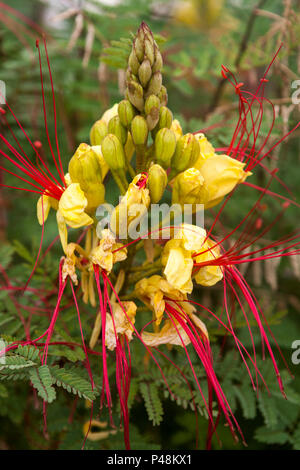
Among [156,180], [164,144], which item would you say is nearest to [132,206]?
[156,180]

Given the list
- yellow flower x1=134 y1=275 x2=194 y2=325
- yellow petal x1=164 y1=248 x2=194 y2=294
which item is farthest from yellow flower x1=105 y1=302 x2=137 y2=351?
yellow petal x1=164 y1=248 x2=194 y2=294

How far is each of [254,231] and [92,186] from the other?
3.36 feet

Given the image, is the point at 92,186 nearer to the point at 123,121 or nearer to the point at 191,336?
the point at 123,121

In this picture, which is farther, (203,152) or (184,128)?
(184,128)

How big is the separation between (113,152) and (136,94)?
166 millimetres

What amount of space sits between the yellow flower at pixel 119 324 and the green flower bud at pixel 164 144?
416mm

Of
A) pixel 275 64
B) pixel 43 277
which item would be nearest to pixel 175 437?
pixel 43 277

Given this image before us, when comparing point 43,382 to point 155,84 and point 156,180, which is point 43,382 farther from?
point 155,84

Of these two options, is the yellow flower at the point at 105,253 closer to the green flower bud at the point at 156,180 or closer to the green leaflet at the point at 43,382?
the green flower bud at the point at 156,180

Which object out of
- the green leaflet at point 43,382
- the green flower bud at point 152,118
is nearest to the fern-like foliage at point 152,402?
the green leaflet at point 43,382

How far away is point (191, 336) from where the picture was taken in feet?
3.93

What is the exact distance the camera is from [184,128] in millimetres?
1660

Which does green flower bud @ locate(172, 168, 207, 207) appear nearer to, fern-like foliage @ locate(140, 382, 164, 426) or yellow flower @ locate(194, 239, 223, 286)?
yellow flower @ locate(194, 239, 223, 286)

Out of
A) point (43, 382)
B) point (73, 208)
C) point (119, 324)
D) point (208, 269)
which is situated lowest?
point (43, 382)
